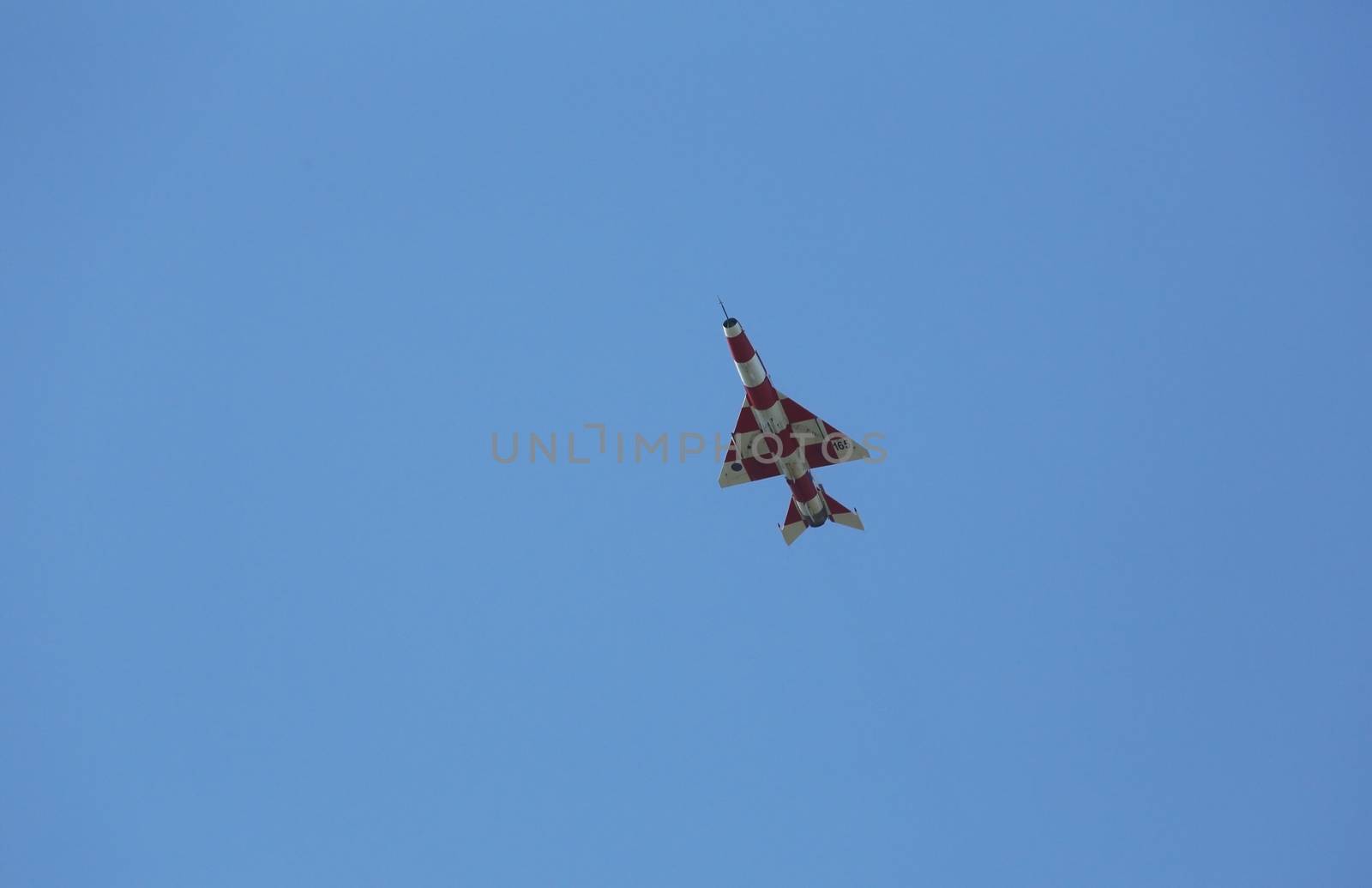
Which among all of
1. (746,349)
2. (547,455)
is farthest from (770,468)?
(547,455)

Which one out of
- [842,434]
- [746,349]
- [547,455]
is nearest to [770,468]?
[842,434]

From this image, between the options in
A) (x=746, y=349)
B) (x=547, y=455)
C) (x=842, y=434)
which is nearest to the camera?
(x=746, y=349)

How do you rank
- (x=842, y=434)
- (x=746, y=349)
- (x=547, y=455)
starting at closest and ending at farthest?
(x=746, y=349) → (x=842, y=434) → (x=547, y=455)

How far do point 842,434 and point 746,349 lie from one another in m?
8.97

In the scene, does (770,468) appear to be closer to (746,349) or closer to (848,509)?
(848,509)

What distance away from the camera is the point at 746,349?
159 ft

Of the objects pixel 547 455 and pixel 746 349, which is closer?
pixel 746 349

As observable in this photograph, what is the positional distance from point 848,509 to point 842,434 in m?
4.99

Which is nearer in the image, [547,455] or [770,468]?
[770,468]

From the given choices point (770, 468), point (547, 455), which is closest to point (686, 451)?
point (770, 468)

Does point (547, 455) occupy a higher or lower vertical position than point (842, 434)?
higher

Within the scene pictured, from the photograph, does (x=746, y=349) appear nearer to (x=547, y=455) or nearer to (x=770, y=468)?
(x=770, y=468)

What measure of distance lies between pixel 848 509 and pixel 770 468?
5.28 meters

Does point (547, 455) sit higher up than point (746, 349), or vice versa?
point (547, 455)
